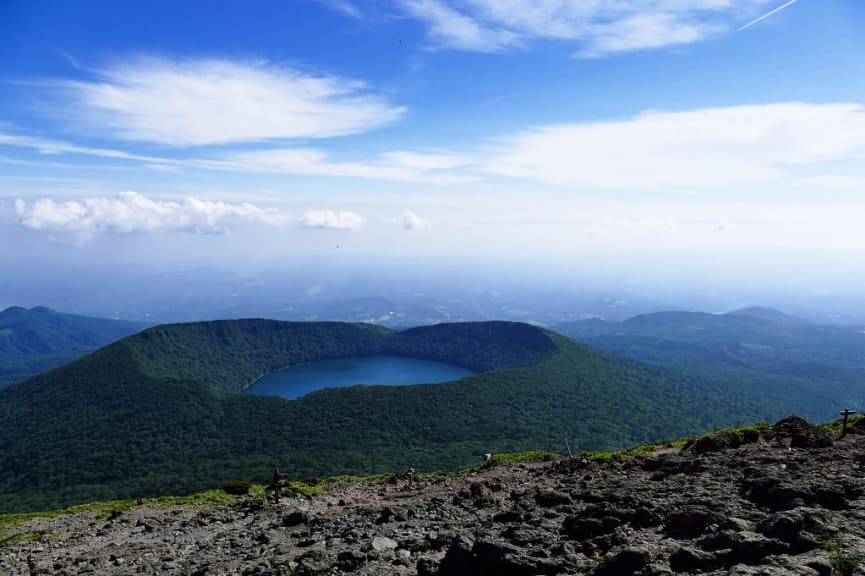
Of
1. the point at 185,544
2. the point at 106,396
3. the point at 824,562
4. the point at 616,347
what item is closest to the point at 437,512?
the point at 185,544

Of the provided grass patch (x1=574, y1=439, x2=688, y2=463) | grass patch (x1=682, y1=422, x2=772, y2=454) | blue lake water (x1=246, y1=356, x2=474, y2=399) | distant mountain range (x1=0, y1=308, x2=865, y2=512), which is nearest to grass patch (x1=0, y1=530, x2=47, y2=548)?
grass patch (x1=574, y1=439, x2=688, y2=463)

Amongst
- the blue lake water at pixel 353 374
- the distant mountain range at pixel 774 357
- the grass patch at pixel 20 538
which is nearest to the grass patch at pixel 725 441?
the grass patch at pixel 20 538

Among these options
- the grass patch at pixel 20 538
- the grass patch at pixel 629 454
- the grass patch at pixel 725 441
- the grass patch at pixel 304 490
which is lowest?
the grass patch at pixel 20 538

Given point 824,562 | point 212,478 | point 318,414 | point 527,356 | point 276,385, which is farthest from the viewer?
point 276,385

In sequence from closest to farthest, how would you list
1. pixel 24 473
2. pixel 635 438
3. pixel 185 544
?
1. pixel 185 544
2. pixel 24 473
3. pixel 635 438

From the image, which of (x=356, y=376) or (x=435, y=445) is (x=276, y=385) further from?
(x=435, y=445)

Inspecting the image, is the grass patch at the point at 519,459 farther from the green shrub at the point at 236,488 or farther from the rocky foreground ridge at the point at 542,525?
the green shrub at the point at 236,488

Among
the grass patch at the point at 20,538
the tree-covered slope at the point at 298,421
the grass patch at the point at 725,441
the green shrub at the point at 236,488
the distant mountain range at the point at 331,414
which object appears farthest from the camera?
the distant mountain range at the point at 331,414
